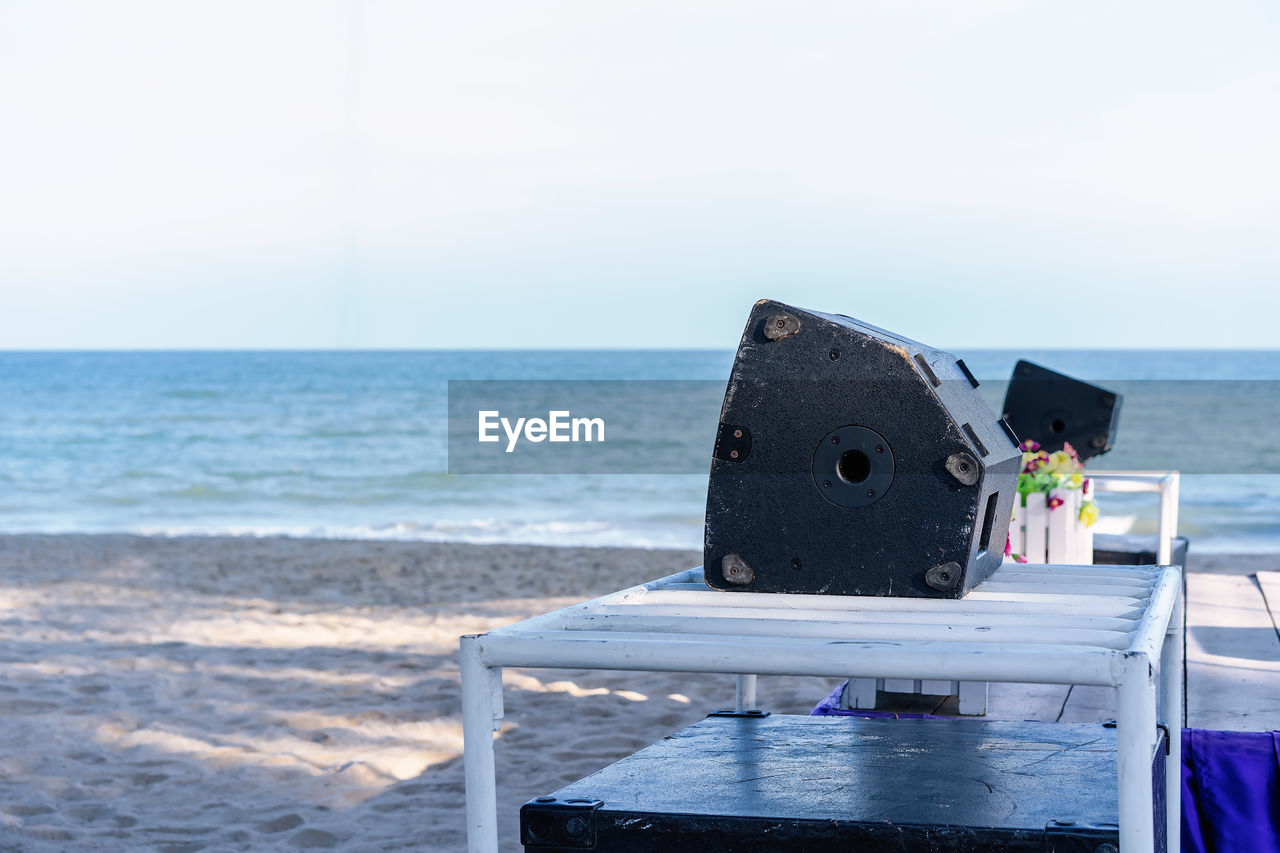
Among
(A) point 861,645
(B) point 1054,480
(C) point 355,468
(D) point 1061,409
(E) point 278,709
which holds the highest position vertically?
(D) point 1061,409

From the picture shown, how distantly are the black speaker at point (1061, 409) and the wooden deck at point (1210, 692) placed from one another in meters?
1.72

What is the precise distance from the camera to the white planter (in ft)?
17.4

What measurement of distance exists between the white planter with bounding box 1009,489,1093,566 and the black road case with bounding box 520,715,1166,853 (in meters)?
3.44

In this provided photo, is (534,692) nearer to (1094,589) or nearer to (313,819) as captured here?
(313,819)

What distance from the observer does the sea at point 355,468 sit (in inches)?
635

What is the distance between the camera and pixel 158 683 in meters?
6.02

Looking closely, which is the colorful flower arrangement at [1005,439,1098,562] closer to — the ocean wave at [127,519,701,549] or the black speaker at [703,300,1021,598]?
the black speaker at [703,300,1021,598]

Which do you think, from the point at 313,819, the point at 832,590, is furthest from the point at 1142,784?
the point at 313,819

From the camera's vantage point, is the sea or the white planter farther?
the sea

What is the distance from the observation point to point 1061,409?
6270 millimetres

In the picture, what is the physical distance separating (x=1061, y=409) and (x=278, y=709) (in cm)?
408

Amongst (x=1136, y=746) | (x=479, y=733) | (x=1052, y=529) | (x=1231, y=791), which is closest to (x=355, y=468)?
(x=1052, y=529)

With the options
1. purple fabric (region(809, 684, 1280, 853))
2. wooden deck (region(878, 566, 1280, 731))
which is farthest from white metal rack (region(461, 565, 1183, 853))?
wooden deck (region(878, 566, 1280, 731))

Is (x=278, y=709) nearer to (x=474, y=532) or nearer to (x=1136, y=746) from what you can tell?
(x=1136, y=746)
